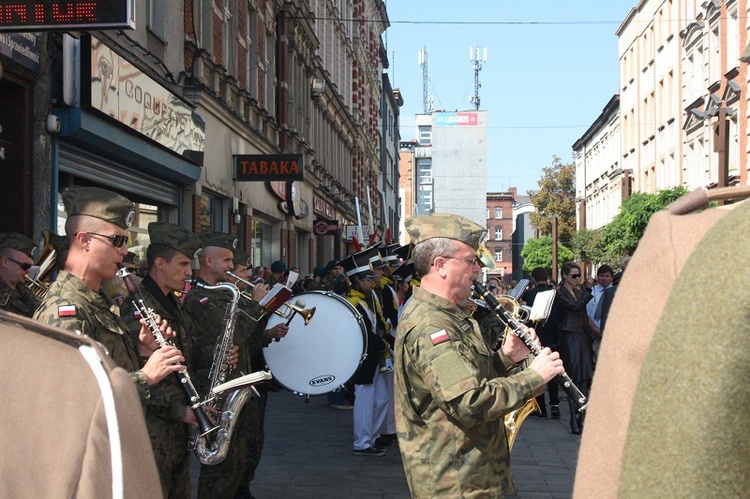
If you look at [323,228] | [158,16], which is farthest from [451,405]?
[323,228]

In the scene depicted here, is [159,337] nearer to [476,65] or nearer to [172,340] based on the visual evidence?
[172,340]

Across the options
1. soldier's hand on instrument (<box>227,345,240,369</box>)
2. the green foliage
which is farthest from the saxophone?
the green foliage

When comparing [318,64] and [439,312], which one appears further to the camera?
[318,64]

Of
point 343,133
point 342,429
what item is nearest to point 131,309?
point 342,429

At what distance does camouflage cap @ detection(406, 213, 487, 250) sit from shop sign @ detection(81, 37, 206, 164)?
7.52 meters

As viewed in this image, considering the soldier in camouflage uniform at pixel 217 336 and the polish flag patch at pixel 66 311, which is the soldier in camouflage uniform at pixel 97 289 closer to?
the polish flag patch at pixel 66 311

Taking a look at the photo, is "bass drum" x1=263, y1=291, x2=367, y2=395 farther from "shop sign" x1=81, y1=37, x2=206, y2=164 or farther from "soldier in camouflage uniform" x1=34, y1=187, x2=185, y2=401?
"soldier in camouflage uniform" x1=34, y1=187, x2=185, y2=401

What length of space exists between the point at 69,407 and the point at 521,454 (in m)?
8.95

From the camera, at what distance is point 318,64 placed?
33000 millimetres

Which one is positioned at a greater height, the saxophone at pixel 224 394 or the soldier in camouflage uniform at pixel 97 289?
the soldier in camouflage uniform at pixel 97 289

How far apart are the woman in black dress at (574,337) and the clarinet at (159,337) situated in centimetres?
683

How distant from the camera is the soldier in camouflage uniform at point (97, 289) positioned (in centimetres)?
407

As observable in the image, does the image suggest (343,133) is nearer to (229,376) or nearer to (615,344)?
(229,376)

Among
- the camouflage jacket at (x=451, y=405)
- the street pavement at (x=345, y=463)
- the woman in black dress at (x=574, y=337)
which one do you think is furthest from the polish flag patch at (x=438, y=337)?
the woman in black dress at (x=574, y=337)
